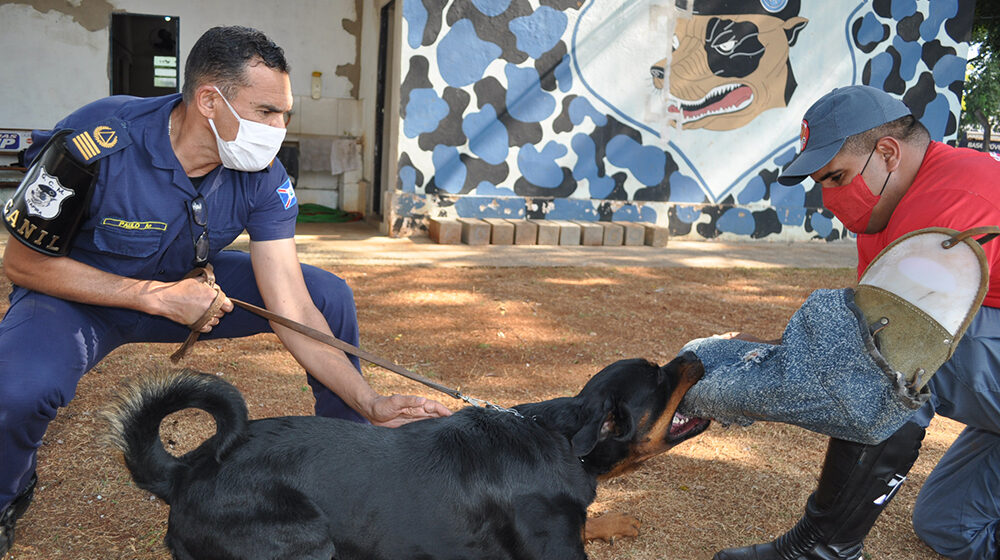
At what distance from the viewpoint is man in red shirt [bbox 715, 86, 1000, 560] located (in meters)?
2.55

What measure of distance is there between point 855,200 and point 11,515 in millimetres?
3344

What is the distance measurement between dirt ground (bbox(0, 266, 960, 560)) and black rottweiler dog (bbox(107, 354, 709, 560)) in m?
0.29

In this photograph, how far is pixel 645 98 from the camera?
10.0 meters

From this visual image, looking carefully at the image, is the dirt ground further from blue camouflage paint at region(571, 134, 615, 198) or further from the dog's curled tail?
blue camouflage paint at region(571, 134, 615, 198)

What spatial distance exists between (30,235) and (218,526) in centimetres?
129

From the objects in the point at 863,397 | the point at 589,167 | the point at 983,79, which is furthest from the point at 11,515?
the point at 983,79

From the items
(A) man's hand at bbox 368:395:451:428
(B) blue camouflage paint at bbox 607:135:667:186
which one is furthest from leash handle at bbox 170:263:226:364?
(B) blue camouflage paint at bbox 607:135:667:186

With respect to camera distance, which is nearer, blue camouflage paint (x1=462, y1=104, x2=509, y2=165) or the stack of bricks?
the stack of bricks

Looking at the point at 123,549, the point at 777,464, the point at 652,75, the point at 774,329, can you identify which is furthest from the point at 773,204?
the point at 123,549

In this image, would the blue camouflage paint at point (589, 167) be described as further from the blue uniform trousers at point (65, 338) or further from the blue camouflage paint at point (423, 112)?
the blue uniform trousers at point (65, 338)

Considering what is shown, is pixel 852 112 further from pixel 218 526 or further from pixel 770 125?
pixel 770 125

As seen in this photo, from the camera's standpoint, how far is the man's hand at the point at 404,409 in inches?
112

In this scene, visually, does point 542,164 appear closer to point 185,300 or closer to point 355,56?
point 355,56

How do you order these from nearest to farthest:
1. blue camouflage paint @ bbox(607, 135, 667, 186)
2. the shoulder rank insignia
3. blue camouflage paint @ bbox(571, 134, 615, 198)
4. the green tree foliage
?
the shoulder rank insignia → blue camouflage paint @ bbox(571, 134, 615, 198) → blue camouflage paint @ bbox(607, 135, 667, 186) → the green tree foliage
